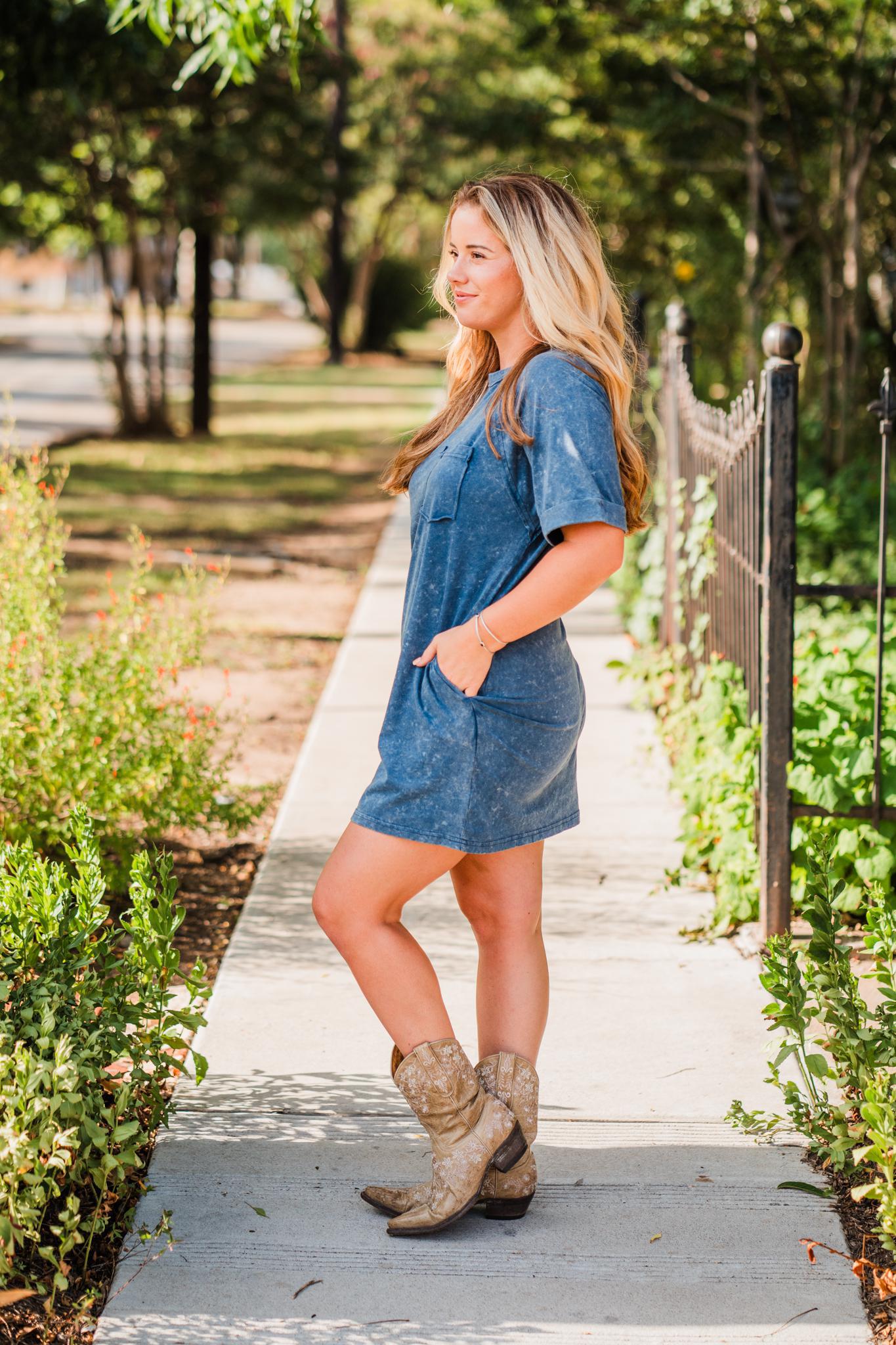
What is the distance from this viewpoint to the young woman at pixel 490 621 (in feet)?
8.00

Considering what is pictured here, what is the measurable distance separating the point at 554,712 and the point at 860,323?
983 centimetres

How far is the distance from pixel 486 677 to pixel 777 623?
154 cm

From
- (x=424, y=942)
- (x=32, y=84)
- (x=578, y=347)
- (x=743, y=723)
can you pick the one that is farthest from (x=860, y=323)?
(x=578, y=347)

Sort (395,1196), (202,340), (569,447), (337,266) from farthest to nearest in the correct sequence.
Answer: (337,266)
(202,340)
(395,1196)
(569,447)

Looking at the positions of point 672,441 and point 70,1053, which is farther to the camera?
point 672,441

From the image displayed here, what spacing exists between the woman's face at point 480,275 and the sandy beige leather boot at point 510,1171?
1318 mm

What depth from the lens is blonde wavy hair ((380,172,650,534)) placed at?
8.02ft

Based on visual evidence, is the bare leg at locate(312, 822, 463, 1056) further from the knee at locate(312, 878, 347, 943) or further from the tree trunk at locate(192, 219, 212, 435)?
the tree trunk at locate(192, 219, 212, 435)

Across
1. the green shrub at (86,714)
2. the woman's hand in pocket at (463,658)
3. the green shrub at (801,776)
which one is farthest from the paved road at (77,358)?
the green shrub at (801,776)

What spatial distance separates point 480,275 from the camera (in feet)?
8.21

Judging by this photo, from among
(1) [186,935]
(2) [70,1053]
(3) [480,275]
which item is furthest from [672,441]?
(2) [70,1053]

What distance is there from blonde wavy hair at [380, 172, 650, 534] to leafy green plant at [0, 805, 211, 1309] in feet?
3.63

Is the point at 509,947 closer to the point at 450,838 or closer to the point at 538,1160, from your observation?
the point at 450,838

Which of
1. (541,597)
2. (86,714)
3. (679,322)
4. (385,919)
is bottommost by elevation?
(86,714)
